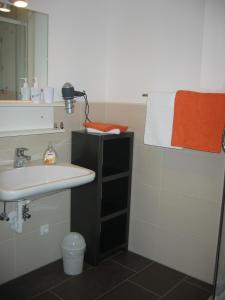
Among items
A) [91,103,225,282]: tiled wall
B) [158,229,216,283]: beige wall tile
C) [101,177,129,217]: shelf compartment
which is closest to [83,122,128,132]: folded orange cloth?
[91,103,225,282]: tiled wall

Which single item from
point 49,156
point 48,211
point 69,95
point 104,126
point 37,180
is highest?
A: point 69,95

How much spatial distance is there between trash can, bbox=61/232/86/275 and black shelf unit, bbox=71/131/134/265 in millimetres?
125

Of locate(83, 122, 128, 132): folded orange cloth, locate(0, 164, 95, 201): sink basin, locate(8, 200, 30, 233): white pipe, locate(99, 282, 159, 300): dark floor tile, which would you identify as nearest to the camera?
locate(0, 164, 95, 201): sink basin

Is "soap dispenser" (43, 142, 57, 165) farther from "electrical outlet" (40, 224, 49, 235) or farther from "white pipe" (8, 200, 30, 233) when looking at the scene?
"electrical outlet" (40, 224, 49, 235)

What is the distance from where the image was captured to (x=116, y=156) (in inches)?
101

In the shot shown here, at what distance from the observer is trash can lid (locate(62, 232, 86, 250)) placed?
7.38 ft

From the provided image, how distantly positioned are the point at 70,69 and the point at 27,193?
3.66ft

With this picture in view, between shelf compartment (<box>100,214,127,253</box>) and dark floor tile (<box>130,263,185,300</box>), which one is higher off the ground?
shelf compartment (<box>100,214,127,253</box>)

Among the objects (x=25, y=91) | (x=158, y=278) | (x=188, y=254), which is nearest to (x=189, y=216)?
(x=188, y=254)

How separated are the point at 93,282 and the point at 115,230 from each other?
20.7 inches

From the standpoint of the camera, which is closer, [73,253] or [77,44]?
[73,253]

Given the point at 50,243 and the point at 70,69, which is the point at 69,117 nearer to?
the point at 70,69

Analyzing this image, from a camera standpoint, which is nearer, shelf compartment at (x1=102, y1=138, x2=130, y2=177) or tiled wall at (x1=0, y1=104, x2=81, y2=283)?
tiled wall at (x1=0, y1=104, x2=81, y2=283)

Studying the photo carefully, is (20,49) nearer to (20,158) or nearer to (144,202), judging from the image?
(20,158)
